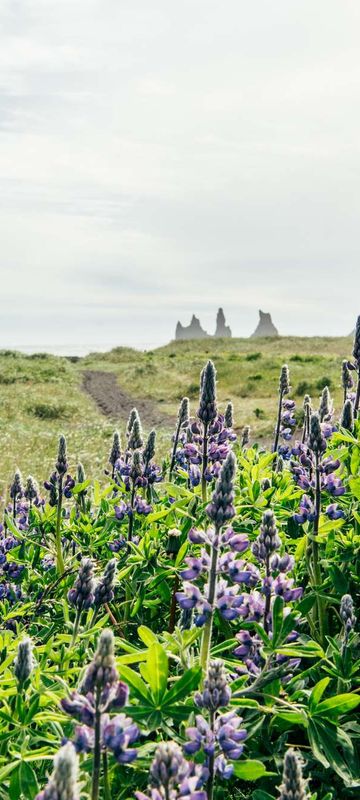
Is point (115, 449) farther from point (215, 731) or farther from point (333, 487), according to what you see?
point (215, 731)

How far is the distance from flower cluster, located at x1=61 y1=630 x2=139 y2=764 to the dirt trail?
2047 cm

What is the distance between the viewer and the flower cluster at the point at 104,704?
120cm

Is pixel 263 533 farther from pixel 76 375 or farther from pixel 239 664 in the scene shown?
pixel 76 375

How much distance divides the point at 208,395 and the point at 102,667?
5.33ft

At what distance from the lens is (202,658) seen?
168 centimetres

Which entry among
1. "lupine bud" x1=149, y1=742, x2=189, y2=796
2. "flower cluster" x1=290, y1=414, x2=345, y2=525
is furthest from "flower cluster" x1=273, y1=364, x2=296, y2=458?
"lupine bud" x1=149, y1=742, x2=189, y2=796

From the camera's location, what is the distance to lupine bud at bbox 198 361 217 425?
269cm

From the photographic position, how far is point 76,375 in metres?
43.7

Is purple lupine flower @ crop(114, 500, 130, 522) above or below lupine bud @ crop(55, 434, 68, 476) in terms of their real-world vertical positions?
below

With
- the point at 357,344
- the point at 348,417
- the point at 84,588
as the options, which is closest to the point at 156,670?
the point at 84,588

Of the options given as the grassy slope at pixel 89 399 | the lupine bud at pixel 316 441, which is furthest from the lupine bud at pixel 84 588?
the grassy slope at pixel 89 399

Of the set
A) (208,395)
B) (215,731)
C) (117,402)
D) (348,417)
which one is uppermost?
(208,395)

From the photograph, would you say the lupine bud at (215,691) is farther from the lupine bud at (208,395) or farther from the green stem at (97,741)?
the lupine bud at (208,395)

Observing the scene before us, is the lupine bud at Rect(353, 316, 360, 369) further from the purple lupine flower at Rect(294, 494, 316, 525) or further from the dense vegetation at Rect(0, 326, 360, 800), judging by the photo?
the purple lupine flower at Rect(294, 494, 316, 525)
